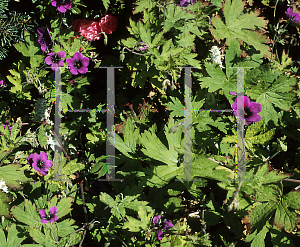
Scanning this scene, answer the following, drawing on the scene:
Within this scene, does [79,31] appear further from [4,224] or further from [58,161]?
[4,224]

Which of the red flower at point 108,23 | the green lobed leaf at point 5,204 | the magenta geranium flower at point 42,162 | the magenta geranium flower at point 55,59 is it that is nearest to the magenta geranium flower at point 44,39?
the magenta geranium flower at point 55,59

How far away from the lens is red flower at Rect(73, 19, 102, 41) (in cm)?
224

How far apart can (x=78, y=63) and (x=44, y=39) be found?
14.2 inches

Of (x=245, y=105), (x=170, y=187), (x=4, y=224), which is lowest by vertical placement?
(x=4, y=224)

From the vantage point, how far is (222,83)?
6.13 ft

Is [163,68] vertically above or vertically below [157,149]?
above

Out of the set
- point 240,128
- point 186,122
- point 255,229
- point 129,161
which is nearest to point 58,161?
point 129,161

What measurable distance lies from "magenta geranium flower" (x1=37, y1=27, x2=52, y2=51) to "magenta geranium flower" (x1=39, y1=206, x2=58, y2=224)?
123 centimetres

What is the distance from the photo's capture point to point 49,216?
1718 mm

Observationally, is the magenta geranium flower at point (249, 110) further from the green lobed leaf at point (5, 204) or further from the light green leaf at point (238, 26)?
the green lobed leaf at point (5, 204)

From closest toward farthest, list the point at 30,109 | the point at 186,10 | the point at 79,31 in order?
the point at 186,10, the point at 79,31, the point at 30,109

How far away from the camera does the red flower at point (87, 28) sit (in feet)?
7.34

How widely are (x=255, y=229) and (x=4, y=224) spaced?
178 centimetres

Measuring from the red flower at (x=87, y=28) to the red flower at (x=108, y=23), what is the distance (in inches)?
1.8
